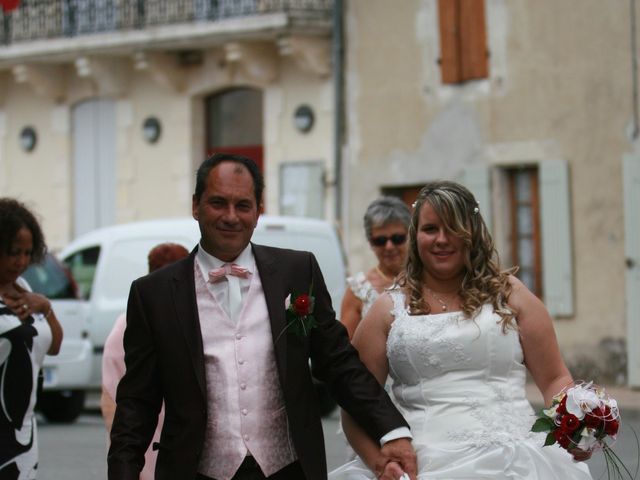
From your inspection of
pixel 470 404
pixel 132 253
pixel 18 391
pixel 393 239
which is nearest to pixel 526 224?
pixel 132 253

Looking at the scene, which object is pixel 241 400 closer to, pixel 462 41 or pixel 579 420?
pixel 579 420

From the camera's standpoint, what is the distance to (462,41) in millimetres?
22297

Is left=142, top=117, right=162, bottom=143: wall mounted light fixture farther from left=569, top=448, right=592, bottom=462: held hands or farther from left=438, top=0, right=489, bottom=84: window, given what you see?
left=569, top=448, right=592, bottom=462: held hands

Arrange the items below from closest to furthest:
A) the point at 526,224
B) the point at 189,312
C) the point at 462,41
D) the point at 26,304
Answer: the point at 189,312 → the point at 26,304 → the point at 526,224 → the point at 462,41

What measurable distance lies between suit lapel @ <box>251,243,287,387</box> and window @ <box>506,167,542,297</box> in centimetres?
1625

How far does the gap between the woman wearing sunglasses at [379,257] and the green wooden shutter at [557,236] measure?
38.9ft

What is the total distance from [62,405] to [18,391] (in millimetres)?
10371

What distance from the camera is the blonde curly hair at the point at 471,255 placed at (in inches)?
231

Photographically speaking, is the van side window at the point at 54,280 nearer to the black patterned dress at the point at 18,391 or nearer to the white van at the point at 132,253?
the white van at the point at 132,253

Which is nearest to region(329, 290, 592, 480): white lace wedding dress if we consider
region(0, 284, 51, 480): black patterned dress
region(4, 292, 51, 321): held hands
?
region(0, 284, 51, 480): black patterned dress

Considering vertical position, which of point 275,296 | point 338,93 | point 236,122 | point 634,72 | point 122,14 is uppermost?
point 122,14

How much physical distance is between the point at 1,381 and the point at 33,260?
626mm

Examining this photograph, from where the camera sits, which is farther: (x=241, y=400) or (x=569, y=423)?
(x=569, y=423)

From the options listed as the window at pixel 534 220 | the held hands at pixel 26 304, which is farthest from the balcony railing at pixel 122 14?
the held hands at pixel 26 304
